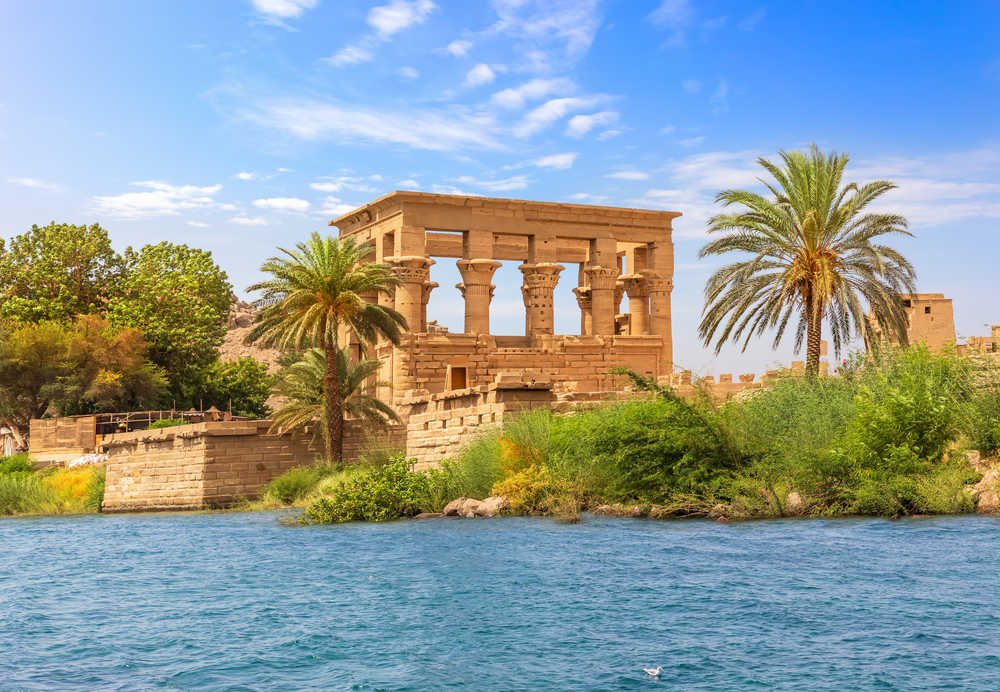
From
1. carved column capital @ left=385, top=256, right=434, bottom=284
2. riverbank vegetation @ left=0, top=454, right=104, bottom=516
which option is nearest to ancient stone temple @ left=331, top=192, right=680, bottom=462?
carved column capital @ left=385, top=256, right=434, bottom=284

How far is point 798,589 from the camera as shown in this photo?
1109 cm

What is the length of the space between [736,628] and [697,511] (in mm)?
8296

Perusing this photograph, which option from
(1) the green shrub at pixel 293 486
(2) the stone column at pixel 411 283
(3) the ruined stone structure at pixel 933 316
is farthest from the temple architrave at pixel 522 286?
(3) the ruined stone structure at pixel 933 316

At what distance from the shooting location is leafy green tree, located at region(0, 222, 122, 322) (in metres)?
47.5

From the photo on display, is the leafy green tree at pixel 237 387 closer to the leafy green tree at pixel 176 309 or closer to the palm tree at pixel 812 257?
the leafy green tree at pixel 176 309

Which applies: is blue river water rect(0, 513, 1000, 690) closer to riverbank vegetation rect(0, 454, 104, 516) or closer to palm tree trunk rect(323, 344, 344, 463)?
palm tree trunk rect(323, 344, 344, 463)

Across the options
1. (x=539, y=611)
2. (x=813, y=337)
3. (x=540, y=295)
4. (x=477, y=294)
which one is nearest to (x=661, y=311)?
(x=540, y=295)

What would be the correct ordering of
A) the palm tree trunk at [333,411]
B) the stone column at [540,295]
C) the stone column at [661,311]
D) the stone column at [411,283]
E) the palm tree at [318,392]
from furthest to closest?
the stone column at [661,311], the stone column at [540,295], the stone column at [411,283], the palm tree at [318,392], the palm tree trunk at [333,411]

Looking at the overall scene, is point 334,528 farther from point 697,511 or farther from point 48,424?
point 48,424

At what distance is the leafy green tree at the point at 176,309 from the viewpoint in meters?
45.5

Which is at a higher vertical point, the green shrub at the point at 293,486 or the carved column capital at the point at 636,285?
the carved column capital at the point at 636,285

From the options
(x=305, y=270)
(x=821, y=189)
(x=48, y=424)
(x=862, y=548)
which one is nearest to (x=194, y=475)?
(x=305, y=270)

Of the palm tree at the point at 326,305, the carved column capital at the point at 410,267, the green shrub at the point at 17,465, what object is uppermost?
the carved column capital at the point at 410,267

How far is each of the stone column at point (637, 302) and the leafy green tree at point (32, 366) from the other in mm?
23083
